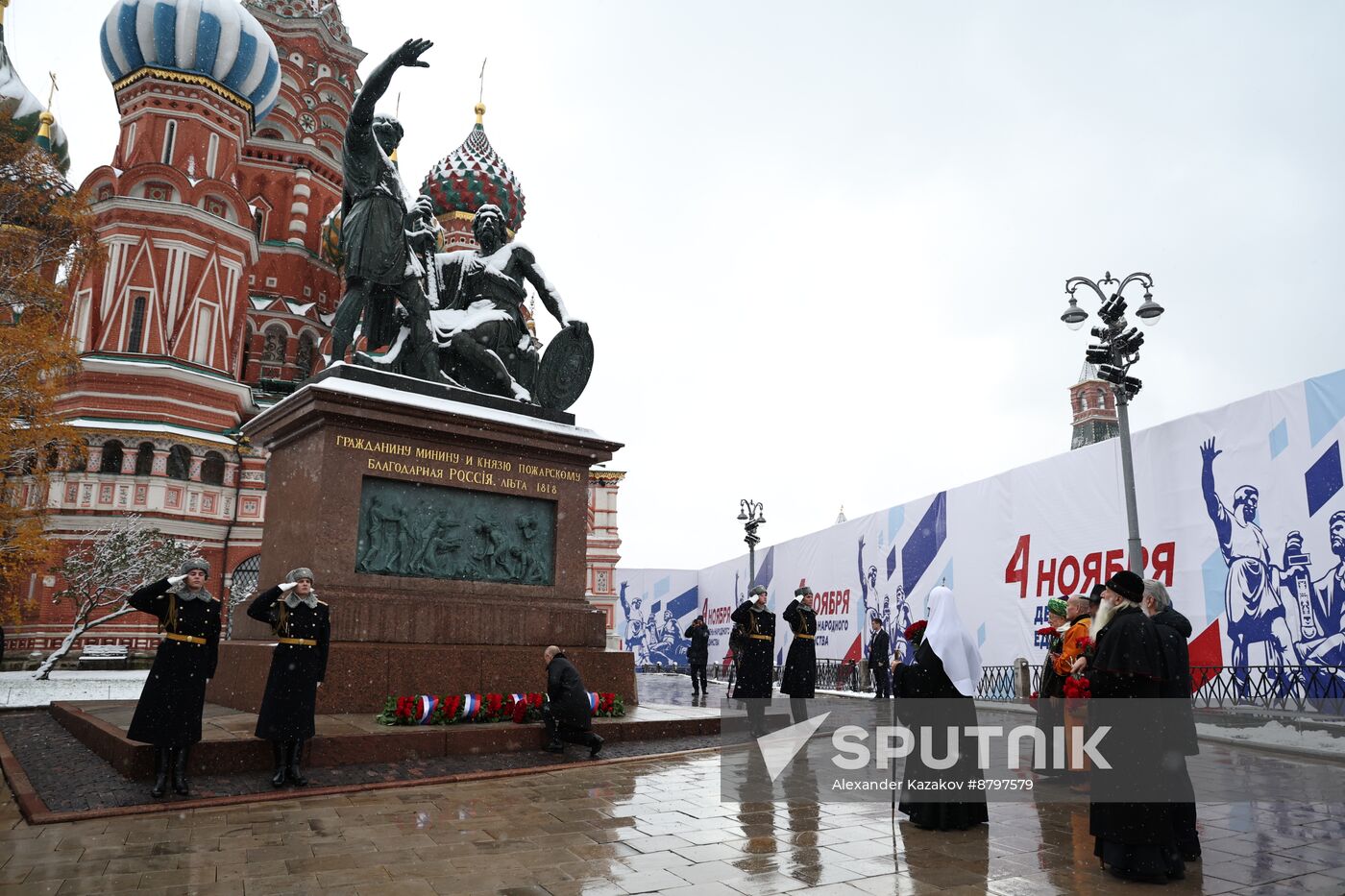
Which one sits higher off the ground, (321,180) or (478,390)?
(321,180)

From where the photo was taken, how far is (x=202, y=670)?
6211 mm

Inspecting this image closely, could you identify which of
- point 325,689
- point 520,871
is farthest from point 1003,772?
point 325,689

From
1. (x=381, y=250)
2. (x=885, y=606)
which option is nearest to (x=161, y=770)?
(x=381, y=250)

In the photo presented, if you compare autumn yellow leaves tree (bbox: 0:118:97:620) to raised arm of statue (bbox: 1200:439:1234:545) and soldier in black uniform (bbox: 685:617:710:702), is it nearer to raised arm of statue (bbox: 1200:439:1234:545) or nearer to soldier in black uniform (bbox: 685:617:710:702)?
soldier in black uniform (bbox: 685:617:710:702)

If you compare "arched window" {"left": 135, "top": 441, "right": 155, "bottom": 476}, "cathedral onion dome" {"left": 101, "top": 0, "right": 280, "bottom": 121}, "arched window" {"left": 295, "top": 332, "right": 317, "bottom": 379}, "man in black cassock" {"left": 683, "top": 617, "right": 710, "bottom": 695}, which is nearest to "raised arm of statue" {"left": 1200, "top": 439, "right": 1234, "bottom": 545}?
"man in black cassock" {"left": 683, "top": 617, "right": 710, "bottom": 695}

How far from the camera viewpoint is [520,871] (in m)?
4.32

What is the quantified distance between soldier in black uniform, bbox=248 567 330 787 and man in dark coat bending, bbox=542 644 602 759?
6.76 ft

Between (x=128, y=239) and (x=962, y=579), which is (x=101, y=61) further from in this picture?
(x=962, y=579)

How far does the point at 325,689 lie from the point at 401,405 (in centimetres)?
296

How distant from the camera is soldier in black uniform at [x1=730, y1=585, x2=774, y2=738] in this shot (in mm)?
10797

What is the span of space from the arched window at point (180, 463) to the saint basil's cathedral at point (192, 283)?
0.07 metres

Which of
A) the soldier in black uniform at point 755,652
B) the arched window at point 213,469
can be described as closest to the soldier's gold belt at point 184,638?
the soldier in black uniform at point 755,652

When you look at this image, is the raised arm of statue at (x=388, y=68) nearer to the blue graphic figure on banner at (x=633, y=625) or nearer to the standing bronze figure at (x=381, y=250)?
the standing bronze figure at (x=381, y=250)

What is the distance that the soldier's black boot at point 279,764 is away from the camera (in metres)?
6.16
